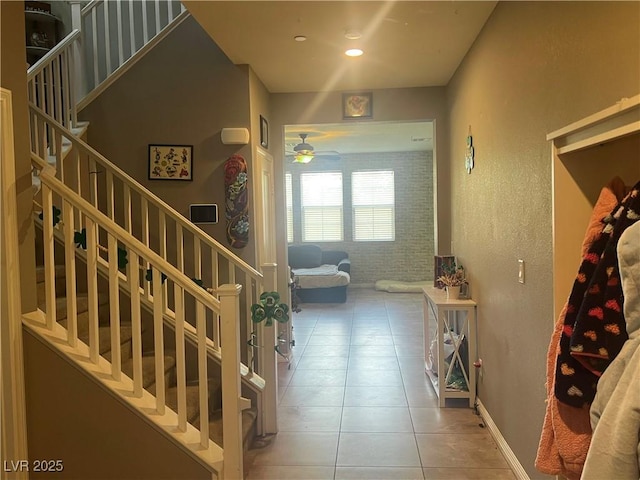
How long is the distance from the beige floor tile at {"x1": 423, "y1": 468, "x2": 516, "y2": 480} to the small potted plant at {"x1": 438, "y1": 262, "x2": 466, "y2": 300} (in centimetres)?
130

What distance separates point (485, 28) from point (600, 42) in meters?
1.58

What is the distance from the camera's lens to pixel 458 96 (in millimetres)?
3902

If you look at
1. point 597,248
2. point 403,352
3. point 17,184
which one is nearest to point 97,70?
point 17,184

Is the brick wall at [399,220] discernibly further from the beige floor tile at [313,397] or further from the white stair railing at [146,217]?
the white stair railing at [146,217]

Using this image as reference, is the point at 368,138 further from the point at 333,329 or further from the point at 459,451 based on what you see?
the point at 459,451

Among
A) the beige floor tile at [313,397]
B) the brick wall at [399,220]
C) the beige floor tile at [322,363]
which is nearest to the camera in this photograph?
the beige floor tile at [313,397]

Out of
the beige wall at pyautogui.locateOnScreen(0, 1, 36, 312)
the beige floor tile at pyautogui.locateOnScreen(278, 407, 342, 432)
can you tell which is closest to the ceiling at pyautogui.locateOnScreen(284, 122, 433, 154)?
the beige floor tile at pyautogui.locateOnScreen(278, 407, 342, 432)

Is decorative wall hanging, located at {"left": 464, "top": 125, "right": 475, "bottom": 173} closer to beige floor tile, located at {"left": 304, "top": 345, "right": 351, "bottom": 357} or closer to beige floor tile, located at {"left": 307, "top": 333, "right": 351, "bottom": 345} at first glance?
beige floor tile, located at {"left": 304, "top": 345, "right": 351, "bottom": 357}

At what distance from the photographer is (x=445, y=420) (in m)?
3.40

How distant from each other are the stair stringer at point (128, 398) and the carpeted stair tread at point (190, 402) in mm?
437

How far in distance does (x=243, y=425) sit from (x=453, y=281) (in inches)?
72.6

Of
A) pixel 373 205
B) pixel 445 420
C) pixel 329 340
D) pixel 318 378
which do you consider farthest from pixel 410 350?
pixel 373 205

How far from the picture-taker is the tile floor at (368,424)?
9.14ft

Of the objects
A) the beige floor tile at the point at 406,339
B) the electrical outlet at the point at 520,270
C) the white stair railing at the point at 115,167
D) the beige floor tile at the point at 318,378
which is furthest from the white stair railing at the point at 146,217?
the beige floor tile at the point at 406,339
